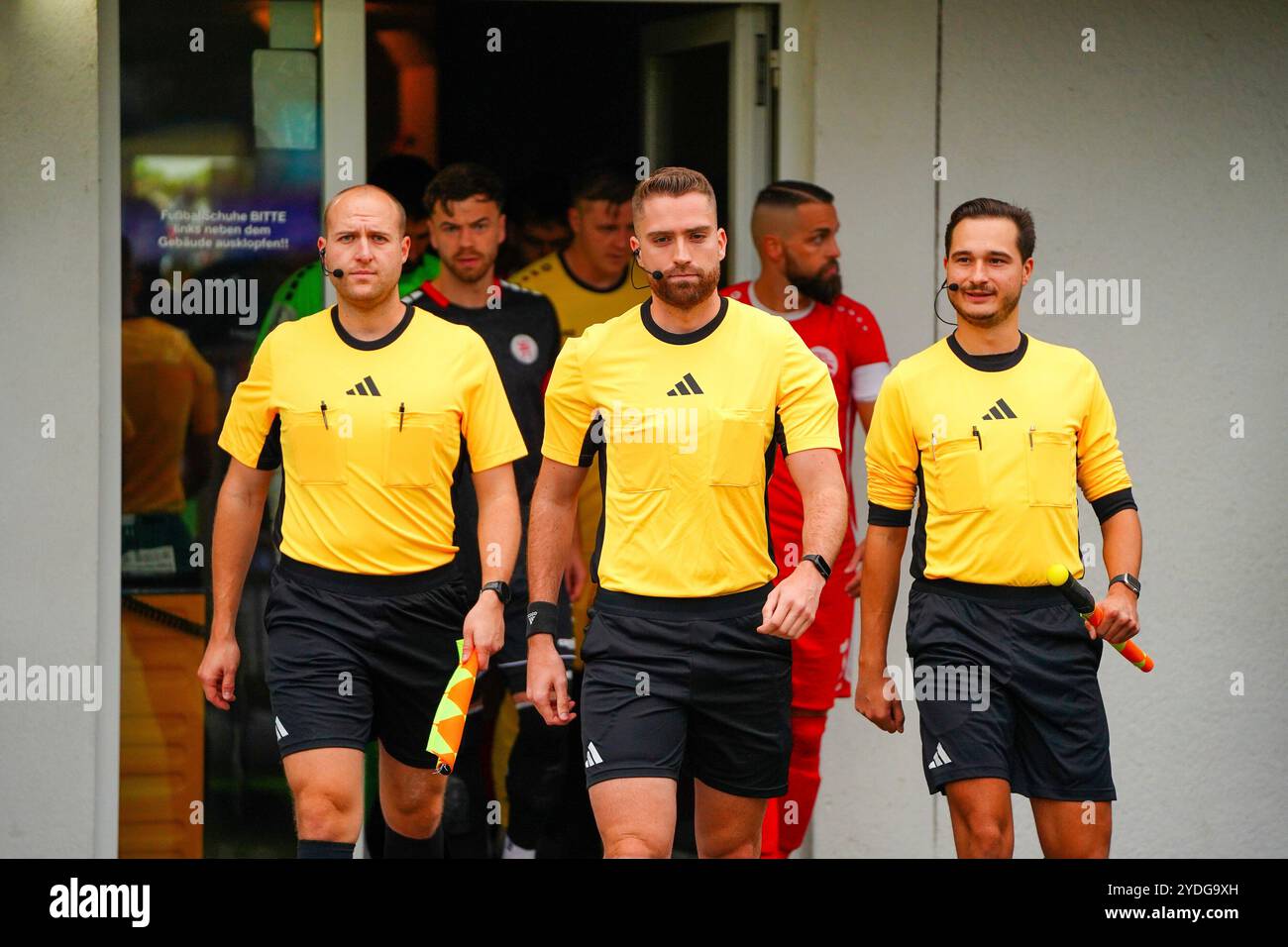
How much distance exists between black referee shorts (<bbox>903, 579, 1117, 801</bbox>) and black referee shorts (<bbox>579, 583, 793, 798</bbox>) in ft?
1.43

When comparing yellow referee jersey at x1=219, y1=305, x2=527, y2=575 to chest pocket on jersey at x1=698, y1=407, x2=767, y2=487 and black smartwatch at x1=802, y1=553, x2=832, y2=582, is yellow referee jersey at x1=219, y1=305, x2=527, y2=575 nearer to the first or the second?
chest pocket on jersey at x1=698, y1=407, x2=767, y2=487

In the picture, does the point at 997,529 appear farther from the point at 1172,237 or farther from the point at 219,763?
the point at 219,763

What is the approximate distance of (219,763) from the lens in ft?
23.8

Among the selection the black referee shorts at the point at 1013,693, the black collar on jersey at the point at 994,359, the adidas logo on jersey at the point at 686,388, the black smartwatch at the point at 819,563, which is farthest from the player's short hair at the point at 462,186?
the black referee shorts at the point at 1013,693

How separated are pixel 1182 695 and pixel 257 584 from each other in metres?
3.26

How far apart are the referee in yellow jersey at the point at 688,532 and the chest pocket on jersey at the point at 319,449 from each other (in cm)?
66

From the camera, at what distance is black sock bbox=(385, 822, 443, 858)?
20.2ft

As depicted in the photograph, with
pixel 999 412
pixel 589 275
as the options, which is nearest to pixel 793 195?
pixel 589 275

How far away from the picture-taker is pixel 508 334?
7016 mm

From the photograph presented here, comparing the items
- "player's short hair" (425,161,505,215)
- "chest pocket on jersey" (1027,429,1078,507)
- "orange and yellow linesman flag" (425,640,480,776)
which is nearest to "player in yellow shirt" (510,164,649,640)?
"player's short hair" (425,161,505,215)

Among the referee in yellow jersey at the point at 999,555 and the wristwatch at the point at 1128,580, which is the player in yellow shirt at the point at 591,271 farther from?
the wristwatch at the point at 1128,580

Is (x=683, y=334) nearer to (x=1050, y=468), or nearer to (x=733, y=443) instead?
(x=733, y=443)

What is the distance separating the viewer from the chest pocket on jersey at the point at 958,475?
5.65 metres

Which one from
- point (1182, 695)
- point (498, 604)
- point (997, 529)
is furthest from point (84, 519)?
point (1182, 695)
